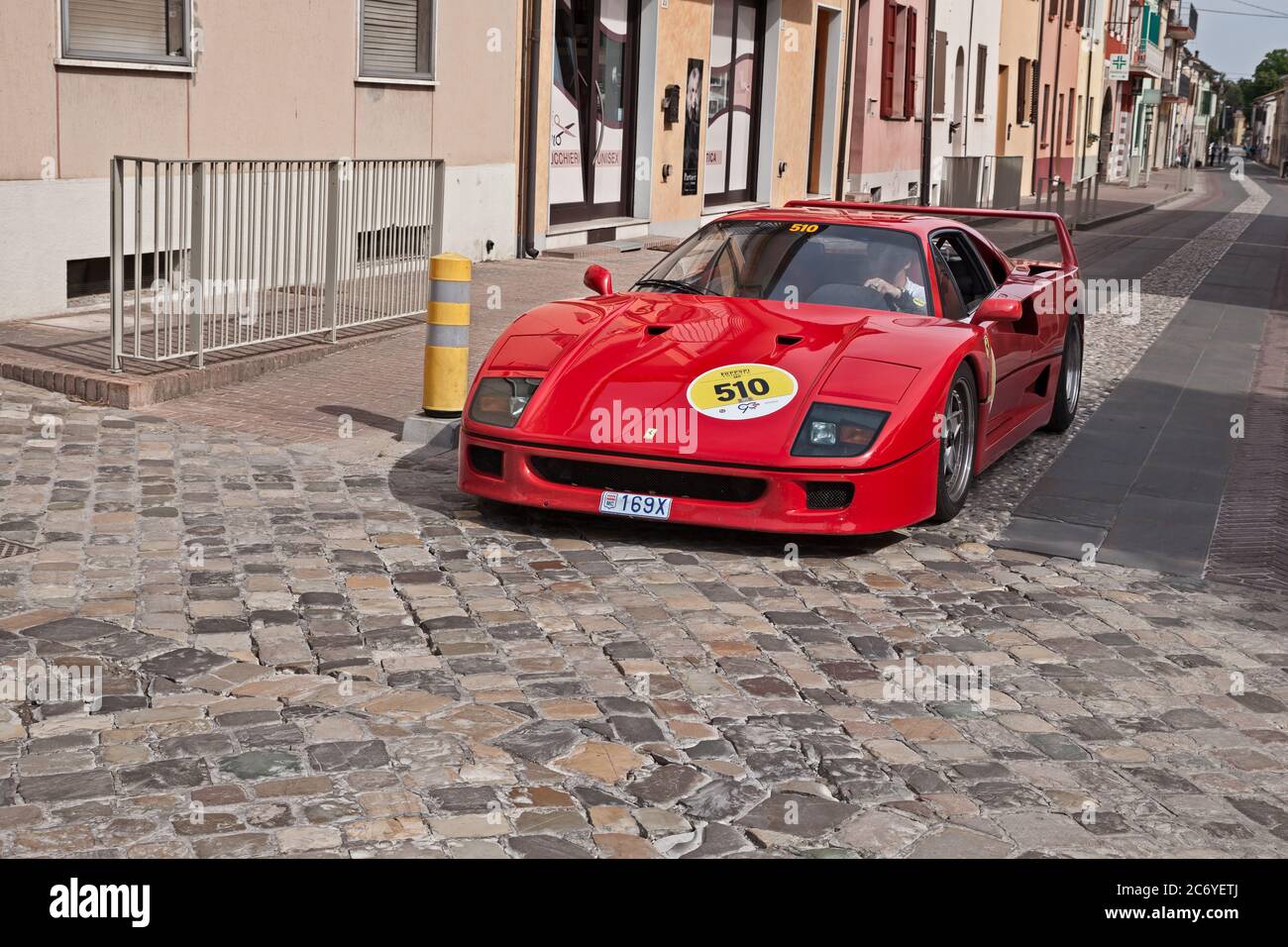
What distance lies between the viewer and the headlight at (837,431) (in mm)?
6289

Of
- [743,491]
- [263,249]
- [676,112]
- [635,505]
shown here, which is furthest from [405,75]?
[743,491]

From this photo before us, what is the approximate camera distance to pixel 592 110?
19.4 meters

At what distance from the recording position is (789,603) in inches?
231

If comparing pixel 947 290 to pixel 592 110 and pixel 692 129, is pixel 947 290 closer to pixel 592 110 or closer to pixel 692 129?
pixel 592 110

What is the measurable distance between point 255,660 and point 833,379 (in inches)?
106

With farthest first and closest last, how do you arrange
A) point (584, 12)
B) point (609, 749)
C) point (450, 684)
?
1. point (584, 12)
2. point (450, 684)
3. point (609, 749)

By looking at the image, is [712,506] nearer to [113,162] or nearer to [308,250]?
[113,162]

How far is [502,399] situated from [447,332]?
1.54 meters

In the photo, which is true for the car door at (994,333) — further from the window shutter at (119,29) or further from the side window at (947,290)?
the window shutter at (119,29)

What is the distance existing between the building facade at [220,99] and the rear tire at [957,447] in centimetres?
679

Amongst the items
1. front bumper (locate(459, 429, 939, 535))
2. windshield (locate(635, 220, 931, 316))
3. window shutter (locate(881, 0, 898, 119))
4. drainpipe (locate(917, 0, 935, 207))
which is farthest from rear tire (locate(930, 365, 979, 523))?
window shutter (locate(881, 0, 898, 119))

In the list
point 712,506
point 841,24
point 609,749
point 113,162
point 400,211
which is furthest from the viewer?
point 841,24

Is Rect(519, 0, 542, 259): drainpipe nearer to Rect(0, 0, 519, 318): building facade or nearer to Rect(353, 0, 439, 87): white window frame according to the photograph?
Rect(0, 0, 519, 318): building facade
